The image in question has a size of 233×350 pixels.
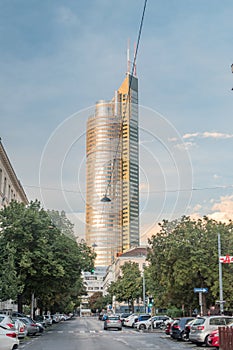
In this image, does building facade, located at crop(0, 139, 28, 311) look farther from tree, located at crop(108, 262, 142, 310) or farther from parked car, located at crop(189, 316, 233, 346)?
parked car, located at crop(189, 316, 233, 346)

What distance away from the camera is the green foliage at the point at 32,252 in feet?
141

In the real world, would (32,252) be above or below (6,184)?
below

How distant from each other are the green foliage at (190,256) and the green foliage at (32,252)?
850 centimetres

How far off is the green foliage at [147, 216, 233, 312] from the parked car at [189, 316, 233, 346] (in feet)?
55.0

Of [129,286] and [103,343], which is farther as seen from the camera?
[129,286]

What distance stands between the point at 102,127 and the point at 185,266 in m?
22.0

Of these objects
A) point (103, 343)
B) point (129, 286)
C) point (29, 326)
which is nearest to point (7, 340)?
point (103, 343)

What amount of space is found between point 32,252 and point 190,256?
1438 centimetres

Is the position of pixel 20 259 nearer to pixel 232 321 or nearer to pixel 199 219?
pixel 199 219

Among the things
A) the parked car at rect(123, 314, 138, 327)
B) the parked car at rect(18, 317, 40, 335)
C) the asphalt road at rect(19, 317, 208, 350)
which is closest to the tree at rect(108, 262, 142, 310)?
the parked car at rect(123, 314, 138, 327)

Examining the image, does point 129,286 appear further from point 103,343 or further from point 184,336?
→ point 103,343

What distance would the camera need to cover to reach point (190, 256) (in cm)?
4753

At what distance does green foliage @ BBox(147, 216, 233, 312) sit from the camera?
47.4 meters

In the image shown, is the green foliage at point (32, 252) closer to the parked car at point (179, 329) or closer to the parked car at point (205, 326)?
the parked car at point (179, 329)
